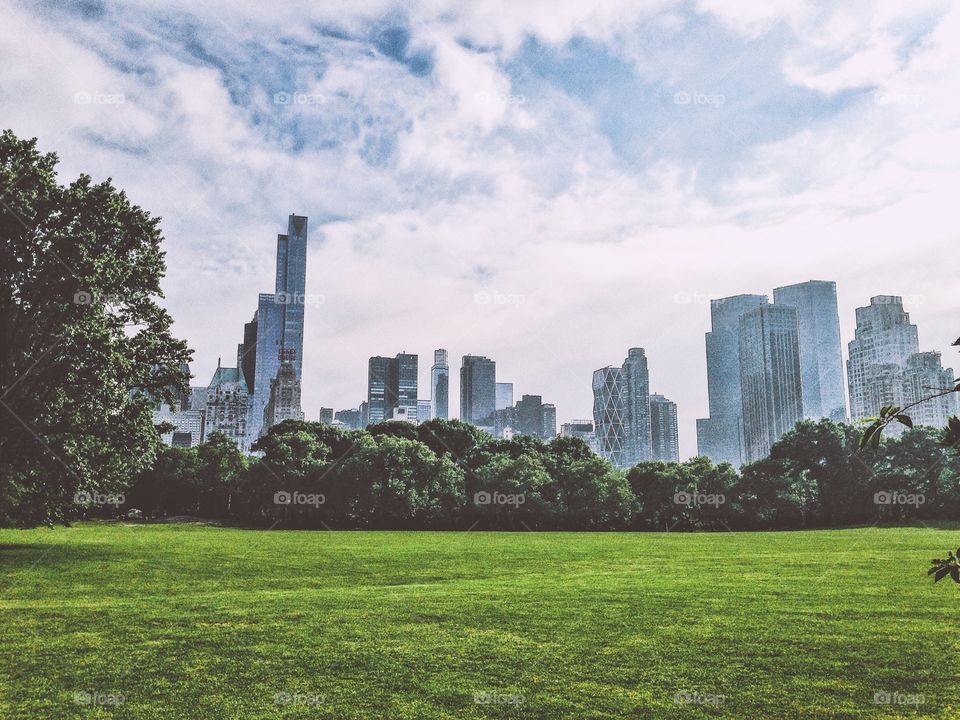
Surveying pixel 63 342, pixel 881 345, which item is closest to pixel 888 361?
pixel 881 345

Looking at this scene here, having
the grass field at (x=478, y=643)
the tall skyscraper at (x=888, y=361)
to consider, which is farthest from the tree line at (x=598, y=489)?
→ the tall skyscraper at (x=888, y=361)

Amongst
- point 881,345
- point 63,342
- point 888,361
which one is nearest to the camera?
point 63,342

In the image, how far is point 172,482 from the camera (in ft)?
266

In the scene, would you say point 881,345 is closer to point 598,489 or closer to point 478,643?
point 598,489

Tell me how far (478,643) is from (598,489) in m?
54.2

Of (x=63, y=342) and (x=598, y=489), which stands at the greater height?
(x=63, y=342)

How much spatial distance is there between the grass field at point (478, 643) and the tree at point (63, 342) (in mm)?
5070

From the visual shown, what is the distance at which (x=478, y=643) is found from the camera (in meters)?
12.7

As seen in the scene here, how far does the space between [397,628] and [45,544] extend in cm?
2767

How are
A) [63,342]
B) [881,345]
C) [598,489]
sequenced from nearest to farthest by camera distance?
[63,342] < [598,489] < [881,345]

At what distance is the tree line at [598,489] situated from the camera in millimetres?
65188

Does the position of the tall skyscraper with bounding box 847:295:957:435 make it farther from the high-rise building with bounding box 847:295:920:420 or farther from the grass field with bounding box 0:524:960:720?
the grass field with bounding box 0:524:960:720

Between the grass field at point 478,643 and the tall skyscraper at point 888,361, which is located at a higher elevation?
the tall skyscraper at point 888,361

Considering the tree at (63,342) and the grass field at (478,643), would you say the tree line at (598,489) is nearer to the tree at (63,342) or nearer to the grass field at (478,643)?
the tree at (63,342)
